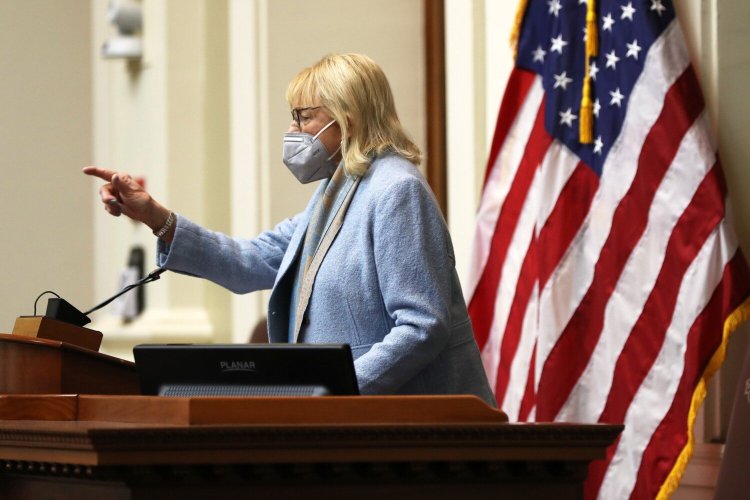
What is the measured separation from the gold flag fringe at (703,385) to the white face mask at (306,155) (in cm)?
155

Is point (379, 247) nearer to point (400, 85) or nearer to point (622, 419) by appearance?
point (622, 419)

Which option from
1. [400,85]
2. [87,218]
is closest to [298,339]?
[400,85]

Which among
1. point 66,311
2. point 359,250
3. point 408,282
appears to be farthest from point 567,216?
point 66,311

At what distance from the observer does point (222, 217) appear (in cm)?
693

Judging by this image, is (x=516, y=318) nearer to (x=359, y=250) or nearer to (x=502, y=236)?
(x=502, y=236)

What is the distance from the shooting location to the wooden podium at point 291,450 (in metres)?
2.03

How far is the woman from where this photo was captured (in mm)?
2752

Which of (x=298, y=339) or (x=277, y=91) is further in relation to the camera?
(x=277, y=91)

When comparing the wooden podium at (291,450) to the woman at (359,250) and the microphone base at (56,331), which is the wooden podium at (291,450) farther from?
the woman at (359,250)

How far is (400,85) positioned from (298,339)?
11.8 feet

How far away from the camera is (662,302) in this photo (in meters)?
4.30

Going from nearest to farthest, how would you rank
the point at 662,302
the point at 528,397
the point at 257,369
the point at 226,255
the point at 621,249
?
the point at 257,369, the point at 226,255, the point at 662,302, the point at 621,249, the point at 528,397

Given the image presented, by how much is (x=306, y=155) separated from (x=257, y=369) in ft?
3.01

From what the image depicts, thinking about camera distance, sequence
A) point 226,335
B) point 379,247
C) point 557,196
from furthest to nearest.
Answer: point 226,335 → point 557,196 → point 379,247
